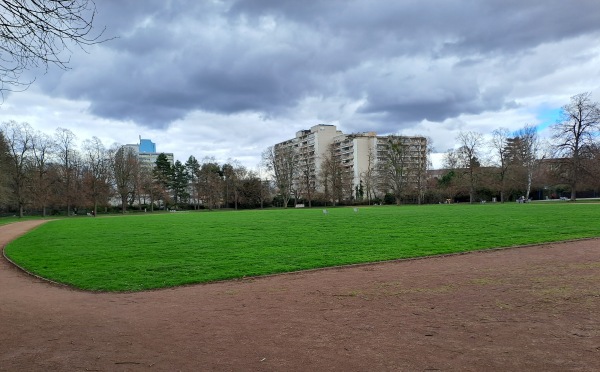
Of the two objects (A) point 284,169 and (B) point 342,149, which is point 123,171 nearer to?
(A) point 284,169

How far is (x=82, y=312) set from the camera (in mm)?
7723

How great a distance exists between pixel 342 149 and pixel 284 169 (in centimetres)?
4261

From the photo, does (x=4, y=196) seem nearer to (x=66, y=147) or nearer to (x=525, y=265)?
(x=66, y=147)

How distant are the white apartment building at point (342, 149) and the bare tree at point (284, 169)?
8.99 ft

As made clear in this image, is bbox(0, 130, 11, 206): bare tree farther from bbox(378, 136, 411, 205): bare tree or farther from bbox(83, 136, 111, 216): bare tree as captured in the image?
bbox(378, 136, 411, 205): bare tree

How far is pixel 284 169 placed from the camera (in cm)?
9338

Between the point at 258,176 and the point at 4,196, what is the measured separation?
53.2 metres

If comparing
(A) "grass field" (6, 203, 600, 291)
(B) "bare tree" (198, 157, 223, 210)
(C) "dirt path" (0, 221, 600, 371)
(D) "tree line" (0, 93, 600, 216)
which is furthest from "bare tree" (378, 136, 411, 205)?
(C) "dirt path" (0, 221, 600, 371)

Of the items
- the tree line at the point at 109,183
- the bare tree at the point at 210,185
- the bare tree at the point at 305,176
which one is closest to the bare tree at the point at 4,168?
the tree line at the point at 109,183

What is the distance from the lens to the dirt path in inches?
192

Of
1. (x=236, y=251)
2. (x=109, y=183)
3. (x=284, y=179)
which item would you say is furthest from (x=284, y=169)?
(x=236, y=251)

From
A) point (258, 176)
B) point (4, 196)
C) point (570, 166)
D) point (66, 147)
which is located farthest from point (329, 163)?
point (4, 196)

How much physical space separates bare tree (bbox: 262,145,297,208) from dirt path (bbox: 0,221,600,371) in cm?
8148

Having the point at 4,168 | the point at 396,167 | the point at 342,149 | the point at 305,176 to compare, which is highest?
→ the point at 342,149
